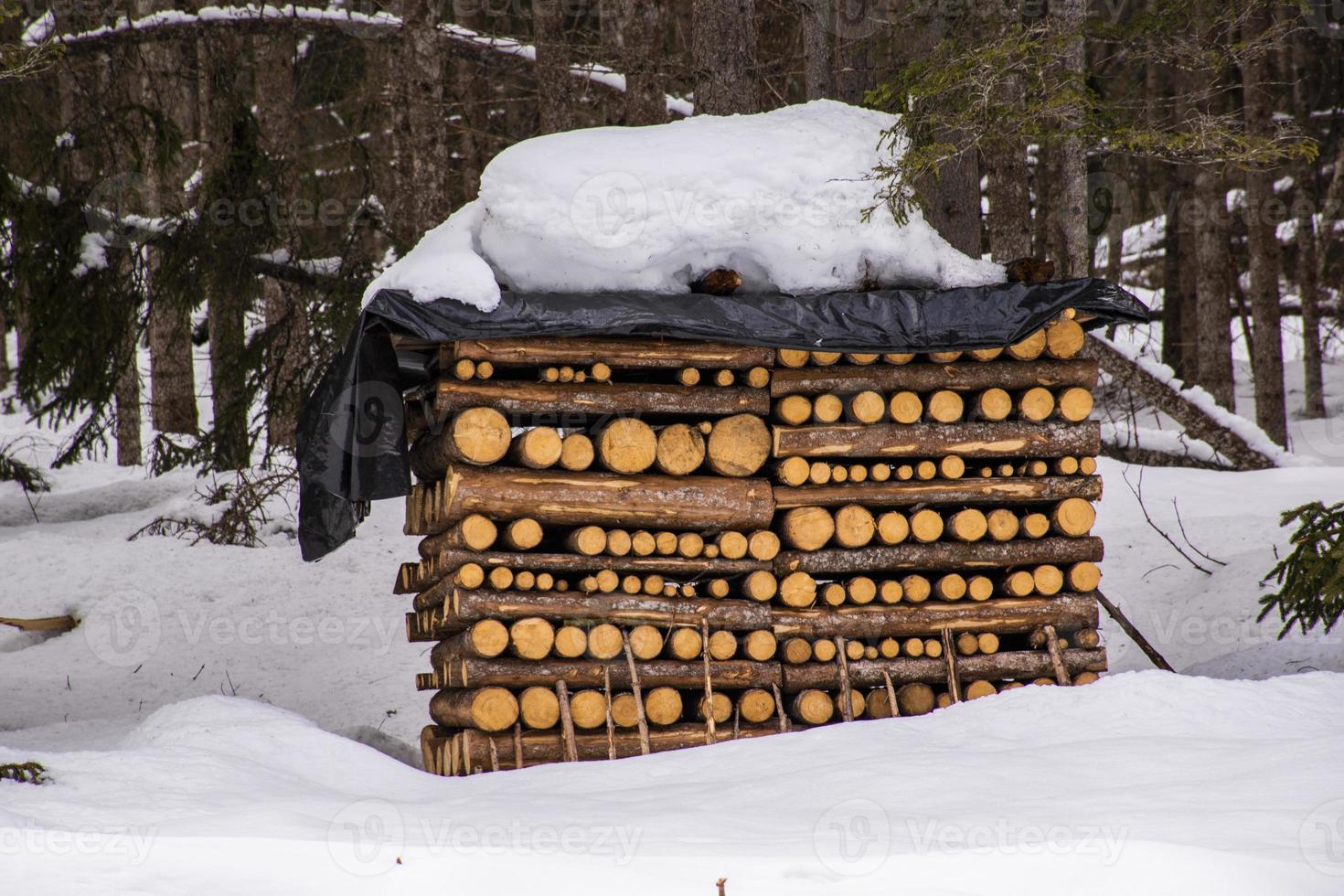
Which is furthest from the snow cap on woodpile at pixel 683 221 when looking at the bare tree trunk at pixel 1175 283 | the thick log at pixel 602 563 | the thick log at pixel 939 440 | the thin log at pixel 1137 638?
the bare tree trunk at pixel 1175 283

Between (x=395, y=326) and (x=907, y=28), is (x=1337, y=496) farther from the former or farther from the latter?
(x=395, y=326)

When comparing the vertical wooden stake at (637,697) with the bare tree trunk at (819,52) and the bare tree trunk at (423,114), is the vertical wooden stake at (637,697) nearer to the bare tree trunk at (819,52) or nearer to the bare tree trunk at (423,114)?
the bare tree trunk at (423,114)

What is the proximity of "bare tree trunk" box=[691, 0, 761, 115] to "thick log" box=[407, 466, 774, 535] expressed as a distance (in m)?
4.39

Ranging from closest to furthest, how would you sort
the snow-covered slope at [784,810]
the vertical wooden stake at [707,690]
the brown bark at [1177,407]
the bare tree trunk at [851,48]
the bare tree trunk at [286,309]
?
the snow-covered slope at [784,810], the vertical wooden stake at [707,690], the bare tree trunk at [851,48], the bare tree trunk at [286,309], the brown bark at [1177,407]

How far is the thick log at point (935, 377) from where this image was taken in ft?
20.7

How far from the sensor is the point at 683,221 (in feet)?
19.9

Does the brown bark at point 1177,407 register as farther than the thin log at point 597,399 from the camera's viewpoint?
Yes

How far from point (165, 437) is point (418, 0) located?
5481 mm

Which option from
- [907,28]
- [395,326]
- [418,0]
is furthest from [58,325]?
[907,28]

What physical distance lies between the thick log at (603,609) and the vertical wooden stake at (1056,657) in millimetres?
1606

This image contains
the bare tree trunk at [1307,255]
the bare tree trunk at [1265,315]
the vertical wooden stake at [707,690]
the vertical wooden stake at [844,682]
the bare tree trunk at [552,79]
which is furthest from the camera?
the bare tree trunk at [1307,255]

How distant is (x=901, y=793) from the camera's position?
4.22 meters

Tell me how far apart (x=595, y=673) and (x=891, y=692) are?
159 centimetres

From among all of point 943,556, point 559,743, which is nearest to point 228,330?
point 559,743
